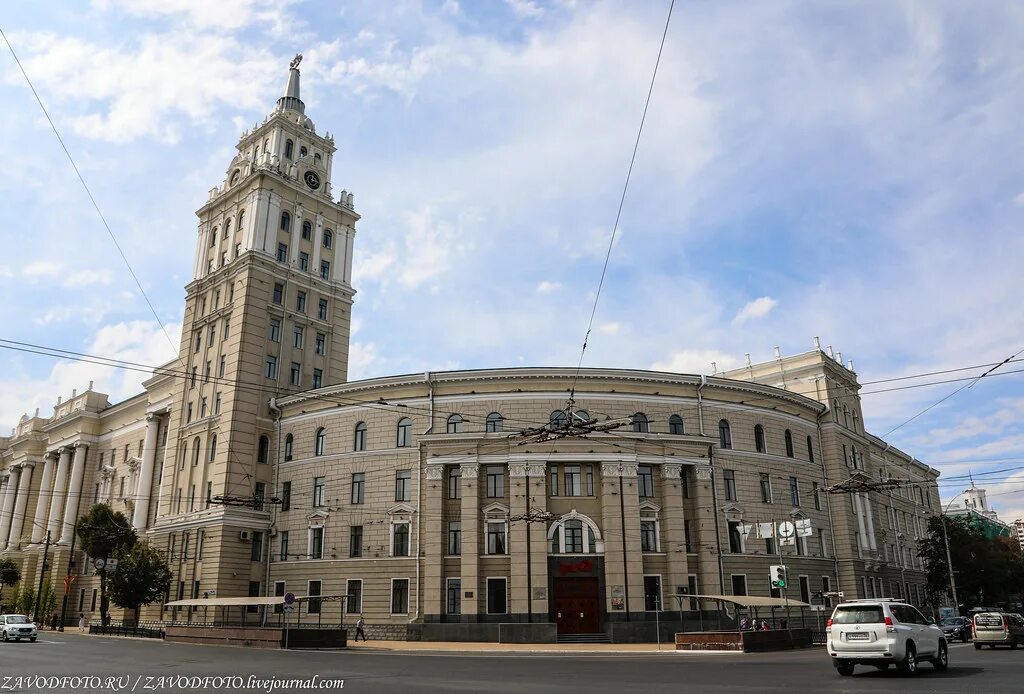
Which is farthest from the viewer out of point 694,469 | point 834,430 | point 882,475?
point 882,475

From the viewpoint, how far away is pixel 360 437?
160 feet

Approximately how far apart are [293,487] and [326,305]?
53.4ft

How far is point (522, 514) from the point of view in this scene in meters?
43.3

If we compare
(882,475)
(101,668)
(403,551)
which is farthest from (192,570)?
(882,475)

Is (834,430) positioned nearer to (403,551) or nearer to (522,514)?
(522,514)

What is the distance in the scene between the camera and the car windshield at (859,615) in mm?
17297

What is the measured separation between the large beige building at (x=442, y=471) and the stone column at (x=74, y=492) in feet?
34.2

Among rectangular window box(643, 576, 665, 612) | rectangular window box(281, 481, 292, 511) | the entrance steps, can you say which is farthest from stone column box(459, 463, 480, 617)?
rectangular window box(281, 481, 292, 511)

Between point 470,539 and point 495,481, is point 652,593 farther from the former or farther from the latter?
point 495,481

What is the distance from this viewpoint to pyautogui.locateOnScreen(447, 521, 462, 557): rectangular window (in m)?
44.1

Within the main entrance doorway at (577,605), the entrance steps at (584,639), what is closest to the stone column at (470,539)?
the main entrance doorway at (577,605)

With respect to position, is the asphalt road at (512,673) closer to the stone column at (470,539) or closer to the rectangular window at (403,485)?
the stone column at (470,539)

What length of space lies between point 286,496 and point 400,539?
32.9 ft

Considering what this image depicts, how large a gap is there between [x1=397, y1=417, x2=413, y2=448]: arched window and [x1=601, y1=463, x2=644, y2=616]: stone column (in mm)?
12233
